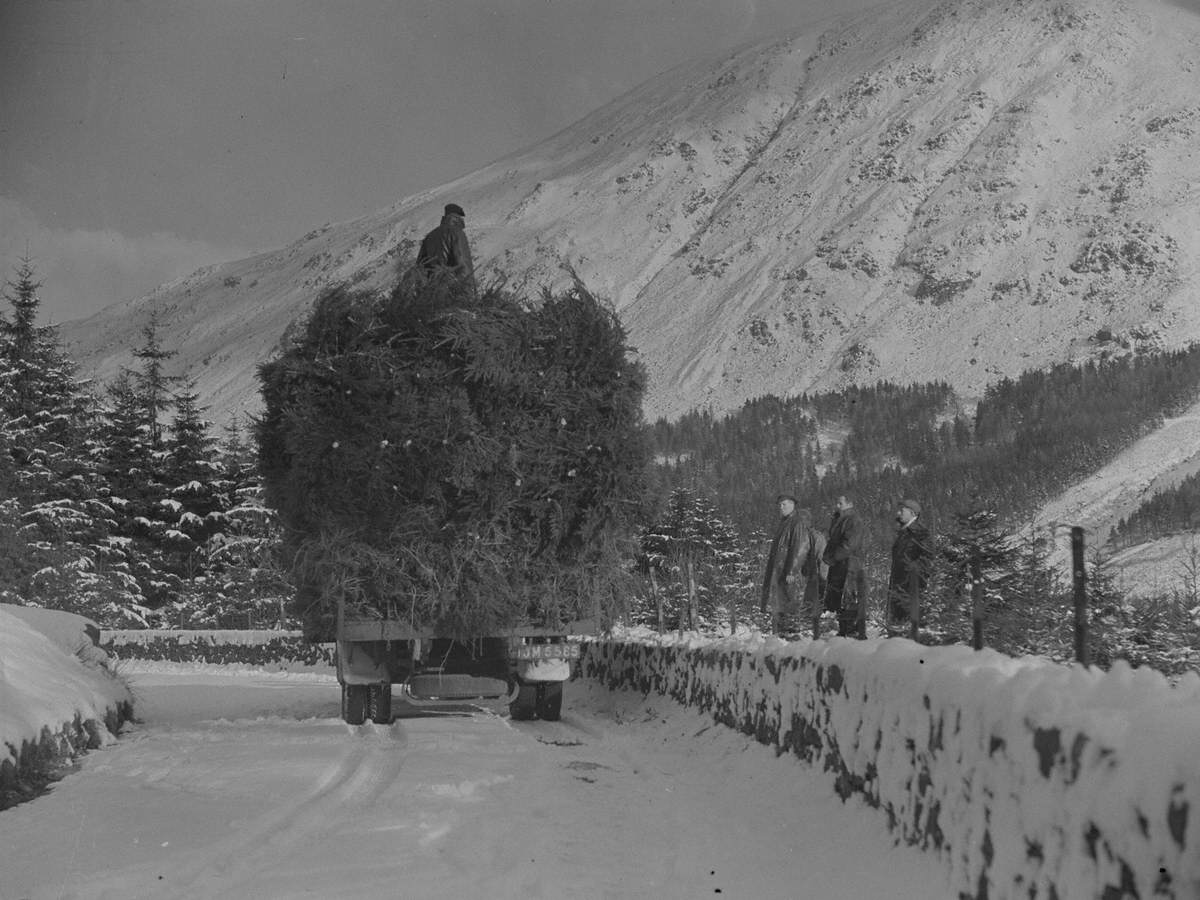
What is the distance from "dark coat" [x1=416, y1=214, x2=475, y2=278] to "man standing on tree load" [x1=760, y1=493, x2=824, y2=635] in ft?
10.9

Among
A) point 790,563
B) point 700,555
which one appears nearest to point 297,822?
point 790,563

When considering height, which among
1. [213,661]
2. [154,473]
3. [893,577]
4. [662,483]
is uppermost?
[154,473]

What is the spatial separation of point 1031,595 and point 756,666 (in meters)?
1.81

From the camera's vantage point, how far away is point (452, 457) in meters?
8.43

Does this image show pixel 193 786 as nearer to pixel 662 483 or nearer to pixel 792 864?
pixel 792 864

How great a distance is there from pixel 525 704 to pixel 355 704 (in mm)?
1435

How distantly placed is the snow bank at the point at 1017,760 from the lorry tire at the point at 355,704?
13.0 feet

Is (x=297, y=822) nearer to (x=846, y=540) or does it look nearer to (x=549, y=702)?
(x=549, y=702)

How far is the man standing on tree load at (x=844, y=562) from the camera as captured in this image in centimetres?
974

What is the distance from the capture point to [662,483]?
934 centimetres

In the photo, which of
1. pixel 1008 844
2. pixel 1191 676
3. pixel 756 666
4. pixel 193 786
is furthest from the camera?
pixel 756 666

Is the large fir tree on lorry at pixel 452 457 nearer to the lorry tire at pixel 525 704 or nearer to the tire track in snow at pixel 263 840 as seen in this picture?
the lorry tire at pixel 525 704

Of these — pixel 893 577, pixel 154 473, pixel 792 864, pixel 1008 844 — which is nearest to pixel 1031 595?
pixel 893 577

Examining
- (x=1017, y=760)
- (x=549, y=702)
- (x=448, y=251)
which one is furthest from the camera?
(x=549, y=702)
